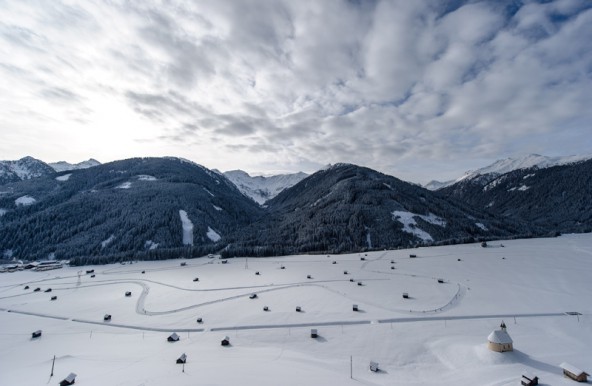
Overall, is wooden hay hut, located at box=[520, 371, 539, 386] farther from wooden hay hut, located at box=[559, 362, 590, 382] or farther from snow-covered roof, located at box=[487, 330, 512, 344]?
snow-covered roof, located at box=[487, 330, 512, 344]

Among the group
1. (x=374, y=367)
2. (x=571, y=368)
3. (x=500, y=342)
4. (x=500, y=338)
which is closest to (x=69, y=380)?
(x=374, y=367)

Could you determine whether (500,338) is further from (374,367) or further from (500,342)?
(374,367)

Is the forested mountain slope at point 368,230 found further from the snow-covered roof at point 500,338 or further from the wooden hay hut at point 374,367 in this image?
the wooden hay hut at point 374,367

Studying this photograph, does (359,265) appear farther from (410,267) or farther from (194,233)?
(194,233)

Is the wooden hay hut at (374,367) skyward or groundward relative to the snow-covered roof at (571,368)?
groundward

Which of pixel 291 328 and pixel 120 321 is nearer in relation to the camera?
pixel 291 328

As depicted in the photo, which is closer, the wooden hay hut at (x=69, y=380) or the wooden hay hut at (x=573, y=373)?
the wooden hay hut at (x=573, y=373)

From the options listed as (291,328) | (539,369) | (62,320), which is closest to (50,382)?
(291,328)

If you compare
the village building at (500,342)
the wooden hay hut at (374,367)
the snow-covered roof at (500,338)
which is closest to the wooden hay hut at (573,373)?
the village building at (500,342)
